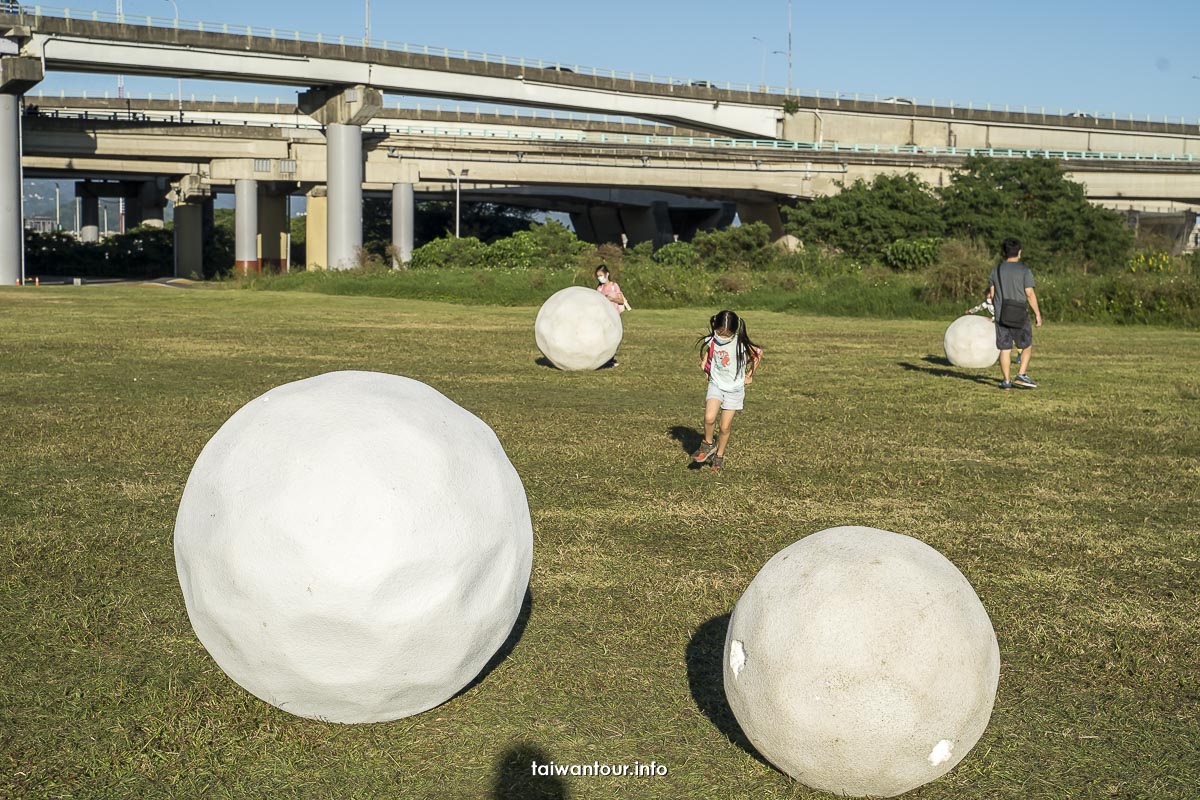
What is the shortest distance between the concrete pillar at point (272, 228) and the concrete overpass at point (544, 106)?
6706mm

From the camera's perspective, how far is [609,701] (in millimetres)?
5730

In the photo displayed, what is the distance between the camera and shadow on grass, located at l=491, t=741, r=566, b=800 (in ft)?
15.8

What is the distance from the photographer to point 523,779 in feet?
16.2

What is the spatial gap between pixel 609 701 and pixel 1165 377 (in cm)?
1707

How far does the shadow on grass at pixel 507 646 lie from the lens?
19.4ft

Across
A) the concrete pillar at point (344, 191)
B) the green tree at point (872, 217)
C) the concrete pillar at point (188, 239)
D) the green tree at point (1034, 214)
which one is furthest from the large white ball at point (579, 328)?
the concrete pillar at point (188, 239)

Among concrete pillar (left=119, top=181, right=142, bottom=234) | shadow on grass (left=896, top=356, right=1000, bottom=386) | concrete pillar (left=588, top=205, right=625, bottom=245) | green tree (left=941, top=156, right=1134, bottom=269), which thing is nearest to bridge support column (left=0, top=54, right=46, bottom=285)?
concrete pillar (left=119, top=181, right=142, bottom=234)

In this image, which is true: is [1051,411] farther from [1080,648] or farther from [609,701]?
[609,701]

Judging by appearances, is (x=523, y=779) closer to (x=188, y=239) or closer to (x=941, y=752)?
(x=941, y=752)

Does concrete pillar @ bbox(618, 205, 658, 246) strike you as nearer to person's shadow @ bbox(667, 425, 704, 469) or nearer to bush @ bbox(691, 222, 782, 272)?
bush @ bbox(691, 222, 782, 272)

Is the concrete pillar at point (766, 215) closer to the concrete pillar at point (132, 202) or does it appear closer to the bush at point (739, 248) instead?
the bush at point (739, 248)

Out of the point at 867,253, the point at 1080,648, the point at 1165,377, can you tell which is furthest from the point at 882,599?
the point at 867,253

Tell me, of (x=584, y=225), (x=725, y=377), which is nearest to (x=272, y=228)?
(x=584, y=225)

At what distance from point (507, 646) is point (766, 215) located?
7399 cm
